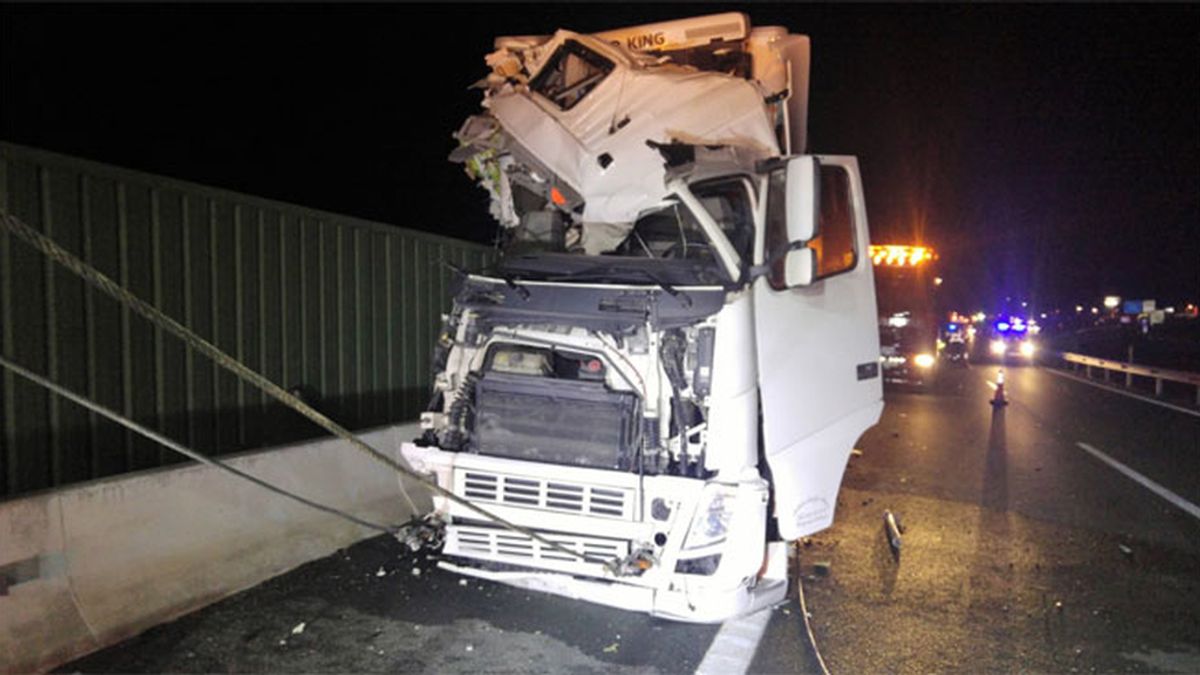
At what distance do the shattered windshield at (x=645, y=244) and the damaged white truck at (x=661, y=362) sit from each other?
17mm

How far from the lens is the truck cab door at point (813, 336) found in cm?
462

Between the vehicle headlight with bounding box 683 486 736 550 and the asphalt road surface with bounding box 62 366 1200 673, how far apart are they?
2.24ft

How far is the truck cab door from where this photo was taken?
4.62 m

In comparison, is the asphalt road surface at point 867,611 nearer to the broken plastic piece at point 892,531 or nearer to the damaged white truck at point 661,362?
the broken plastic piece at point 892,531

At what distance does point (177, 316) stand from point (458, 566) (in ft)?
8.90

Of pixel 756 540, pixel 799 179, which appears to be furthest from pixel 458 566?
pixel 799 179

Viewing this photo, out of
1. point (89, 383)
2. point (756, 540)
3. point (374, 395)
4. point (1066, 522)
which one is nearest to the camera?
point (756, 540)

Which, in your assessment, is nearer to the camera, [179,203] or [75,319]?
[75,319]

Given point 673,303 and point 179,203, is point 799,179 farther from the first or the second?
point 179,203

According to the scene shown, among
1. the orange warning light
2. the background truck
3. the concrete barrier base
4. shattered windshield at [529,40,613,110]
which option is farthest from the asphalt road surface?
the orange warning light

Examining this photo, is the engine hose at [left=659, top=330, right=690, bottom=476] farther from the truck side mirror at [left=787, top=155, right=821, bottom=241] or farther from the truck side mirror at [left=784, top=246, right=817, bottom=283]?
the truck side mirror at [left=787, top=155, right=821, bottom=241]

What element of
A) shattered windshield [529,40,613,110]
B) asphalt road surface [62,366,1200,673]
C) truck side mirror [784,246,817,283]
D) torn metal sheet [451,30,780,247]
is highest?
shattered windshield [529,40,613,110]

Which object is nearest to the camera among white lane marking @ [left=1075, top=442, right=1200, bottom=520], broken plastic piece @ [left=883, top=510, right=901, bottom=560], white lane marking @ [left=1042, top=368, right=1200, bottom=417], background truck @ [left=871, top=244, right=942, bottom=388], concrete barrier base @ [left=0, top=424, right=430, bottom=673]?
concrete barrier base @ [left=0, top=424, right=430, bottom=673]

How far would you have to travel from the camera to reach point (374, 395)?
7809 millimetres
